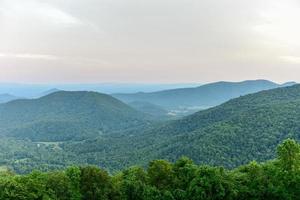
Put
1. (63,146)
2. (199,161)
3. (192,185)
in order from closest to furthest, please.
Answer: (192,185), (199,161), (63,146)

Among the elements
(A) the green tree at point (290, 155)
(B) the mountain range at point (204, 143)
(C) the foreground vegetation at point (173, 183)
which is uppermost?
(A) the green tree at point (290, 155)

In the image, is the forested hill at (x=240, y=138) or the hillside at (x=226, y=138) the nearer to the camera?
the forested hill at (x=240, y=138)

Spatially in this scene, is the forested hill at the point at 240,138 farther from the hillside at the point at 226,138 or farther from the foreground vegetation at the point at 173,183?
the foreground vegetation at the point at 173,183

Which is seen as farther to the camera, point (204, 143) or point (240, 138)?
point (204, 143)

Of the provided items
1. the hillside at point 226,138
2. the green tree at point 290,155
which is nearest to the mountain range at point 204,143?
the hillside at point 226,138

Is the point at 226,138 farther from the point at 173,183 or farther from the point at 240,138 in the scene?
the point at 173,183

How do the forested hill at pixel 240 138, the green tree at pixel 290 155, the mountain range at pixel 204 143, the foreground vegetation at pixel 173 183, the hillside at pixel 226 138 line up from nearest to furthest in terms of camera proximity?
the foreground vegetation at pixel 173 183, the green tree at pixel 290 155, the forested hill at pixel 240 138, the hillside at pixel 226 138, the mountain range at pixel 204 143

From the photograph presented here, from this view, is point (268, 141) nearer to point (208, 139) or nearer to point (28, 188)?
point (208, 139)

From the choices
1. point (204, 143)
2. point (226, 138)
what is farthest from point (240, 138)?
point (204, 143)

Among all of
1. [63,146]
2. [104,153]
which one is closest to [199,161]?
[104,153]
